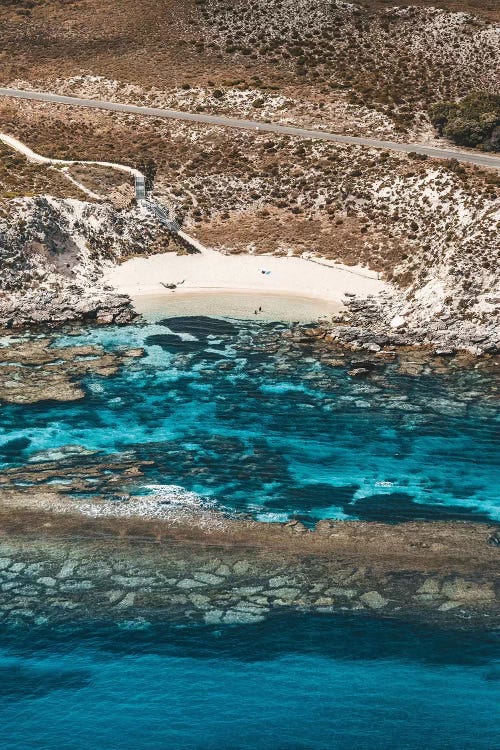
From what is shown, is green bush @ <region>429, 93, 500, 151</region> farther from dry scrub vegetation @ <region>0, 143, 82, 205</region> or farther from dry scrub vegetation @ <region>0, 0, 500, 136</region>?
dry scrub vegetation @ <region>0, 143, 82, 205</region>

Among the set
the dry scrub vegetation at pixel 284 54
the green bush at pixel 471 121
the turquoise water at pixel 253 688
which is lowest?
the turquoise water at pixel 253 688

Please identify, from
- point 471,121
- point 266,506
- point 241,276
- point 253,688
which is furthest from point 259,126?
point 253,688

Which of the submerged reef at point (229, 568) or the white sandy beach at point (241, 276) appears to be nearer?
the submerged reef at point (229, 568)

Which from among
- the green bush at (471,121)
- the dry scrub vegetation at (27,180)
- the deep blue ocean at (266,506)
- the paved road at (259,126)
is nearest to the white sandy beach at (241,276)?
the deep blue ocean at (266,506)

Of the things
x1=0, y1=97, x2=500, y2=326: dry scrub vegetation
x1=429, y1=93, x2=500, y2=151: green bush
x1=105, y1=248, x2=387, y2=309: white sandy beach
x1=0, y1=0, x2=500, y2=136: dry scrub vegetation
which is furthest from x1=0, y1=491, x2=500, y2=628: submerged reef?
x1=0, y1=0, x2=500, y2=136: dry scrub vegetation

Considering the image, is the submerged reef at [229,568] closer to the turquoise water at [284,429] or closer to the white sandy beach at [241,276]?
the turquoise water at [284,429]

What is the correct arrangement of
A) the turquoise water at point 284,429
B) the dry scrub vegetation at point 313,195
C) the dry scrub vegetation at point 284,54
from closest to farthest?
the turquoise water at point 284,429, the dry scrub vegetation at point 313,195, the dry scrub vegetation at point 284,54
